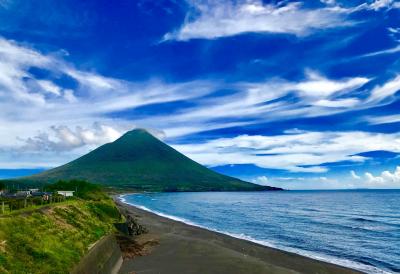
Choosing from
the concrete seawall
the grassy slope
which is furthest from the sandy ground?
the grassy slope

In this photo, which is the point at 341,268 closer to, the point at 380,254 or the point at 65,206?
the point at 380,254

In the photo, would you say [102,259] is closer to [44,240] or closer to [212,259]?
[44,240]

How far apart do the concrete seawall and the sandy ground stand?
1062 millimetres

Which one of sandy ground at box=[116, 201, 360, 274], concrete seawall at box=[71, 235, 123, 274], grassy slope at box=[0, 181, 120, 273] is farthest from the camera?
sandy ground at box=[116, 201, 360, 274]

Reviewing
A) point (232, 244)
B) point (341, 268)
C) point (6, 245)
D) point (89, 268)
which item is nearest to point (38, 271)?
point (6, 245)

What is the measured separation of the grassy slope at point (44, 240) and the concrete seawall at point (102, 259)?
0.52m

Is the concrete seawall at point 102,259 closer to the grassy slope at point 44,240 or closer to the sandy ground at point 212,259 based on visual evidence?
the grassy slope at point 44,240

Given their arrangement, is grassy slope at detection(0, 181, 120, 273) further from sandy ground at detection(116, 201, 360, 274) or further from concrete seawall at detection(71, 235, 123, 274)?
sandy ground at detection(116, 201, 360, 274)

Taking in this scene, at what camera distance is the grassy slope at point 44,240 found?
2023 centimetres

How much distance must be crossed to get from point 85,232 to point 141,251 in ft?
23.8

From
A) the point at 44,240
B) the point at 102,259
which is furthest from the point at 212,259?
the point at 44,240

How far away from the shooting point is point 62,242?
26.1 m

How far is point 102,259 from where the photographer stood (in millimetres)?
27594

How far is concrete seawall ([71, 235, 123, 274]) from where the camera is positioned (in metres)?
23.7
